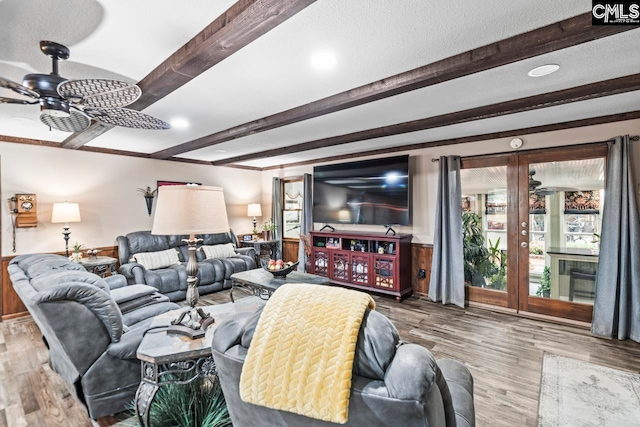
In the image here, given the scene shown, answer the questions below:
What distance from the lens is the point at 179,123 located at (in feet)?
11.4

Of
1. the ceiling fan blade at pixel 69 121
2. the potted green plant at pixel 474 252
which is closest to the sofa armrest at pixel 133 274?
the ceiling fan blade at pixel 69 121

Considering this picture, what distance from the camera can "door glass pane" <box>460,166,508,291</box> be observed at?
3.99 meters

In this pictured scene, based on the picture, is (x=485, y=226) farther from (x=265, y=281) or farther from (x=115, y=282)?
(x=115, y=282)

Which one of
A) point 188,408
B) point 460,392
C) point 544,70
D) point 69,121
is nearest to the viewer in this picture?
point 460,392

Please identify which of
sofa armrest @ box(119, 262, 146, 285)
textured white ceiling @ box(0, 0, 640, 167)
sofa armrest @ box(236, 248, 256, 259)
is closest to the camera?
textured white ceiling @ box(0, 0, 640, 167)

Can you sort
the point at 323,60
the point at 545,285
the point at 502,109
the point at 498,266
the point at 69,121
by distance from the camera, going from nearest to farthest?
the point at 323,60, the point at 69,121, the point at 502,109, the point at 545,285, the point at 498,266

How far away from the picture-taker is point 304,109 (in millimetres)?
2934

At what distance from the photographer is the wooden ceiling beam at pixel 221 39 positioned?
1.39 m

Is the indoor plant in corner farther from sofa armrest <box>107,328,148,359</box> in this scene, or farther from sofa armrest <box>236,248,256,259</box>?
sofa armrest <box>236,248,256,259</box>

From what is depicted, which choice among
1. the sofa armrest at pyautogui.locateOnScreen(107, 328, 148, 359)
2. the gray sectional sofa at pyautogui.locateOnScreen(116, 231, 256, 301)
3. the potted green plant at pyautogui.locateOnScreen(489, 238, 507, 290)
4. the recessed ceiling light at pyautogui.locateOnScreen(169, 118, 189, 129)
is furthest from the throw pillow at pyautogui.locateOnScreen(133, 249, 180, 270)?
the potted green plant at pyautogui.locateOnScreen(489, 238, 507, 290)

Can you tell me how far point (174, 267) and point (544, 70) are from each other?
4858mm

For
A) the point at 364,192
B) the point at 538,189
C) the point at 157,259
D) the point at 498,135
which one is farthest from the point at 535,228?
the point at 157,259

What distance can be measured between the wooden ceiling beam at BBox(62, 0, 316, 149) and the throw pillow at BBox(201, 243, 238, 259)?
3320mm

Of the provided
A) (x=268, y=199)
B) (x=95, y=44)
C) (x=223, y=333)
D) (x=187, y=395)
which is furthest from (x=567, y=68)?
(x=268, y=199)
